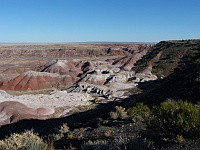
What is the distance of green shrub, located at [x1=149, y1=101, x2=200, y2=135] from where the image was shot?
1039cm

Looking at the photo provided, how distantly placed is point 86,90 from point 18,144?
186 ft

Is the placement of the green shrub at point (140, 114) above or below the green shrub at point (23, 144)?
below

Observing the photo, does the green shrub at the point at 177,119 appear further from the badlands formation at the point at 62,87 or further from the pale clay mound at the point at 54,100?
the pale clay mound at the point at 54,100

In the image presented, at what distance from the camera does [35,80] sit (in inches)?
3174

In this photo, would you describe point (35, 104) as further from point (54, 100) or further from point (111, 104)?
point (111, 104)

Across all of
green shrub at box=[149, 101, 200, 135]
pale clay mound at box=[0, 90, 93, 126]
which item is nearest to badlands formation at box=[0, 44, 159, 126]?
pale clay mound at box=[0, 90, 93, 126]

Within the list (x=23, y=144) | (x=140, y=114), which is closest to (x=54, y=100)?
(x=140, y=114)

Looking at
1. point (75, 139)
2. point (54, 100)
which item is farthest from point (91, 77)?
point (75, 139)

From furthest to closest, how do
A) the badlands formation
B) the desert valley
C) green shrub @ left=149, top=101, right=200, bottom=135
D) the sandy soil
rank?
1. the sandy soil
2. the badlands formation
3. the desert valley
4. green shrub @ left=149, top=101, right=200, bottom=135

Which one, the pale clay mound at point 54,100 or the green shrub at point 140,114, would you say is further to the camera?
the pale clay mound at point 54,100

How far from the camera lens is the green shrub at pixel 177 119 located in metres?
10.4

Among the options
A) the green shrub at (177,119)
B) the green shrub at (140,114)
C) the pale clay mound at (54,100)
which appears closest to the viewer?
the green shrub at (177,119)

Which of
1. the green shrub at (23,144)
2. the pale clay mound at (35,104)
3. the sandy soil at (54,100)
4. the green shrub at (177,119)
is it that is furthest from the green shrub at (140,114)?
the sandy soil at (54,100)

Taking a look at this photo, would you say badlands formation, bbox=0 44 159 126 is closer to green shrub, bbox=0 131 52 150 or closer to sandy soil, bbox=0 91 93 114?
sandy soil, bbox=0 91 93 114
